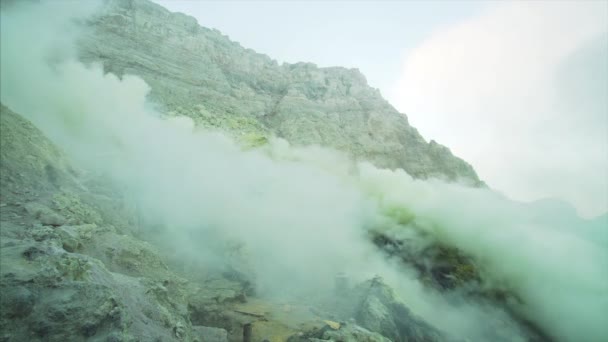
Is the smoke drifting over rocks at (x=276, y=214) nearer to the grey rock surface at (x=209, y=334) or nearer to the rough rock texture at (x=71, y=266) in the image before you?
the rough rock texture at (x=71, y=266)

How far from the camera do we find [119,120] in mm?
15930

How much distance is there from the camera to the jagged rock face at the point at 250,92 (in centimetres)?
2436

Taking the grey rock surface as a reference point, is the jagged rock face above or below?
above

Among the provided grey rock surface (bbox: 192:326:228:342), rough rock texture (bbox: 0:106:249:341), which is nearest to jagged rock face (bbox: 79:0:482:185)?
rough rock texture (bbox: 0:106:249:341)

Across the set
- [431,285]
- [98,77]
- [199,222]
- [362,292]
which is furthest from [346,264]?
[98,77]

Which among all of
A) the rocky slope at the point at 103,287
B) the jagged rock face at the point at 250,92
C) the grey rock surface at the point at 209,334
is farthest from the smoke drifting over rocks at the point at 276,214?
the grey rock surface at the point at 209,334

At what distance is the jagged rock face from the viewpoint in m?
24.4

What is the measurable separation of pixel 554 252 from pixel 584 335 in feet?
12.6

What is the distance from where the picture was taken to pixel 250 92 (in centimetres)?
3005

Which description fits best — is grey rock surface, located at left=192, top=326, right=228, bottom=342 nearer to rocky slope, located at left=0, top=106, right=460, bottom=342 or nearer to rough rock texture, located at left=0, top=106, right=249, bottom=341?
rocky slope, located at left=0, top=106, right=460, bottom=342

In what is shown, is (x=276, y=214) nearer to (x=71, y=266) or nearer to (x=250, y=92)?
(x=71, y=266)

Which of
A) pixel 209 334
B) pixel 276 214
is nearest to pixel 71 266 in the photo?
pixel 209 334

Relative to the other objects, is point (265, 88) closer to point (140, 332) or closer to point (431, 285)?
point (431, 285)

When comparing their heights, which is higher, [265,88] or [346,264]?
[265,88]
